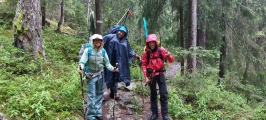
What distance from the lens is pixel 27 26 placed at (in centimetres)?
759

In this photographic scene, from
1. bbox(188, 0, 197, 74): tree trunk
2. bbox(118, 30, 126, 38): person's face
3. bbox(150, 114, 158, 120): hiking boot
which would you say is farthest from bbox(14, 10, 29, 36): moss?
bbox(188, 0, 197, 74): tree trunk

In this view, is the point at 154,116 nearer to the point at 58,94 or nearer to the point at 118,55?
the point at 118,55

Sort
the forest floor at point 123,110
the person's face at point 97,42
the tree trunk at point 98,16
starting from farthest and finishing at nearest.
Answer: the tree trunk at point 98,16
the forest floor at point 123,110
the person's face at point 97,42

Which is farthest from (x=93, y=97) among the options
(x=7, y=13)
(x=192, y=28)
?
(x=7, y=13)

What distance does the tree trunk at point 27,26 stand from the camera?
7543 mm

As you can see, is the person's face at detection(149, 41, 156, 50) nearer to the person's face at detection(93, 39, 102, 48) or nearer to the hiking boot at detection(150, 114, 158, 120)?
the person's face at detection(93, 39, 102, 48)

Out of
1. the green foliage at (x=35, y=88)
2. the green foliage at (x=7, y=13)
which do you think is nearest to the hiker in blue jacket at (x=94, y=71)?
the green foliage at (x=35, y=88)

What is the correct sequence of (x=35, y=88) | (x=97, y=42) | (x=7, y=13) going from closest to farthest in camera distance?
(x=97, y=42), (x=35, y=88), (x=7, y=13)

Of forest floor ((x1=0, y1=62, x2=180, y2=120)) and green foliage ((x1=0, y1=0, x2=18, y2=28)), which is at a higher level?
green foliage ((x1=0, y1=0, x2=18, y2=28))

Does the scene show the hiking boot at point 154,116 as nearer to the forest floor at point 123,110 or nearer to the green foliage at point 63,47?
the forest floor at point 123,110

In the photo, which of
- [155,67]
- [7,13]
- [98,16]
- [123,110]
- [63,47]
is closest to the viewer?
[155,67]

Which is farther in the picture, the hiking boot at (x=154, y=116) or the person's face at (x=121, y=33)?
the person's face at (x=121, y=33)

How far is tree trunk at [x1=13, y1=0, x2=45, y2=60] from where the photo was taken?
24.7ft

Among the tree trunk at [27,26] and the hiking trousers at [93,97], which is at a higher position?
the tree trunk at [27,26]
